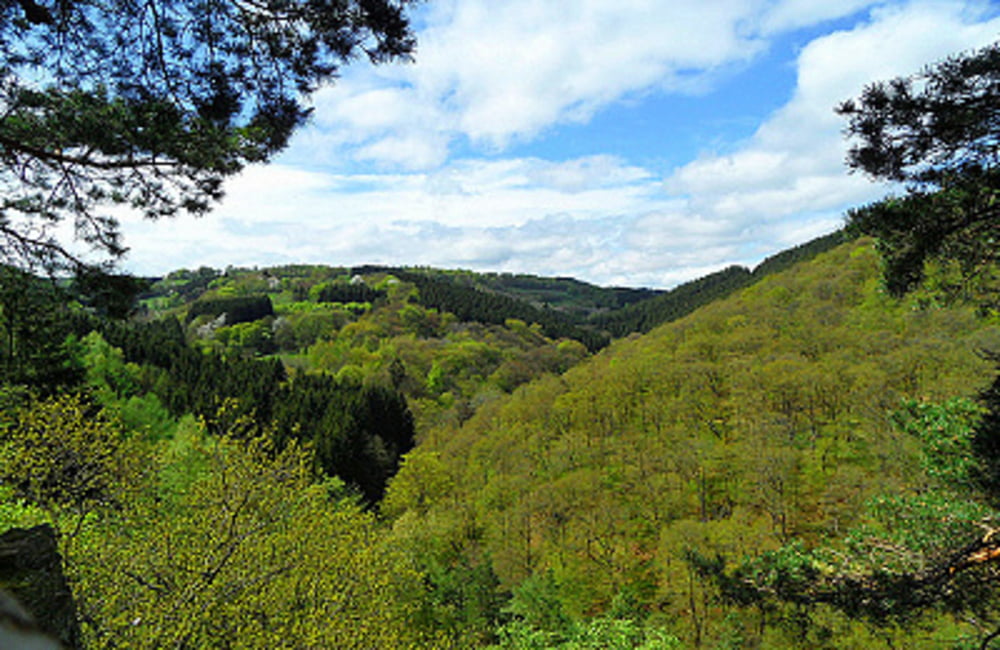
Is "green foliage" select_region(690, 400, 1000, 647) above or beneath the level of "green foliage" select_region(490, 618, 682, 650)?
above

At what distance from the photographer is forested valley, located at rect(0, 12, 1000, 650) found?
550cm

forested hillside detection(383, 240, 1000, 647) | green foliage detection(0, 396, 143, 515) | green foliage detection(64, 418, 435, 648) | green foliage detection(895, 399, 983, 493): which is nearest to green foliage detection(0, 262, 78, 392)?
green foliage detection(0, 396, 143, 515)

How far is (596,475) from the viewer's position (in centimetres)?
2822

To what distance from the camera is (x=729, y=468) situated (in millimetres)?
25828

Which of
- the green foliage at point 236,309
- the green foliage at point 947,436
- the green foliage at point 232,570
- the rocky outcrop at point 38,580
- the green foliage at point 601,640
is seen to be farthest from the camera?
the green foliage at point 236,309

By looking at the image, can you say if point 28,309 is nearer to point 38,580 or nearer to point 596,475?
point 38,580

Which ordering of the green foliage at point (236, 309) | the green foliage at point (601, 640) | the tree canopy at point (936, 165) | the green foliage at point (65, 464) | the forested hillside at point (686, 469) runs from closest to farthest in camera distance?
the tree canopy at point (936, 165) < the green foliage at point (65, 464) < the green foliage at point (601, 640) < the forested hillside at point (686, 469) < the green foliage at point (236, 309)

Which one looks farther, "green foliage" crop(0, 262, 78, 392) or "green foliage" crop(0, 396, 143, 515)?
"green foliage" crop(0, 396, 143, 515)

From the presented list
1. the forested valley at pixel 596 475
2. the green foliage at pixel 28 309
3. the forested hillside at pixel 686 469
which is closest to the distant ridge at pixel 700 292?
the forested valley at pixel 596 475

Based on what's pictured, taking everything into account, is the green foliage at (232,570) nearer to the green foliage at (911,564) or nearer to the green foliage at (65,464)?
the green foliage at (65,464)

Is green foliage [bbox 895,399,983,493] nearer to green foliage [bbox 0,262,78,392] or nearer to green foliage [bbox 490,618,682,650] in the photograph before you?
green foliage [bbox 490,618,682,650]

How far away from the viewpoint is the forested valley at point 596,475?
550 cm

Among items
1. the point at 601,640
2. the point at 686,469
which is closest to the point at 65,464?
the point at 601,640

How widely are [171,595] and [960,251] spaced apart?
41.9 feet
